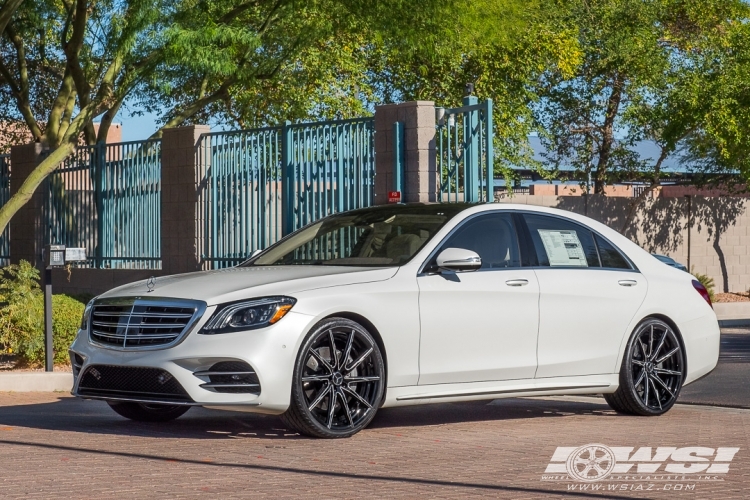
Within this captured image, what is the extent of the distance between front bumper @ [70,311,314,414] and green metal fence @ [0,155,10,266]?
49.5 ft

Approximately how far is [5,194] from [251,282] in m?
15.1

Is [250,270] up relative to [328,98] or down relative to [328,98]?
down

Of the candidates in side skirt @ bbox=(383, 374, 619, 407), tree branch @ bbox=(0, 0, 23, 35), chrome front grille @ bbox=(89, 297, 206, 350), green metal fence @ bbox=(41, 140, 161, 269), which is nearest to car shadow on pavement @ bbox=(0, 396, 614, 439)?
side skirt @ bbox=(383, 374, 619, 407)

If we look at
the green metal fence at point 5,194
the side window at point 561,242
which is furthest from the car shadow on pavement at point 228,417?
the green metal fence at point 5,194

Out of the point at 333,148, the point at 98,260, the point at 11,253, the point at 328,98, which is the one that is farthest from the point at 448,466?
the point at 328,98

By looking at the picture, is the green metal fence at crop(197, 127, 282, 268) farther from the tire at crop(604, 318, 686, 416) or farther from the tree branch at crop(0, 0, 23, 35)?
the tire at crop(604, 318, 686, 416)

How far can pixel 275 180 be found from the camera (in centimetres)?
1686

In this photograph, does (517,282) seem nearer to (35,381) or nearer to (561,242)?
(561,242)

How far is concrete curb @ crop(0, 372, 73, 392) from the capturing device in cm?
1256

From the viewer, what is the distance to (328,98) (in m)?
27.6

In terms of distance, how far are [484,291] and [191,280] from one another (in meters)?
2.11

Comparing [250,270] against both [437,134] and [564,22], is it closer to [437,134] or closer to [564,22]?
[437,134]

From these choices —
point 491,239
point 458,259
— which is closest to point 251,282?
point 458,259

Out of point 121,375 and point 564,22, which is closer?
point 121,375
